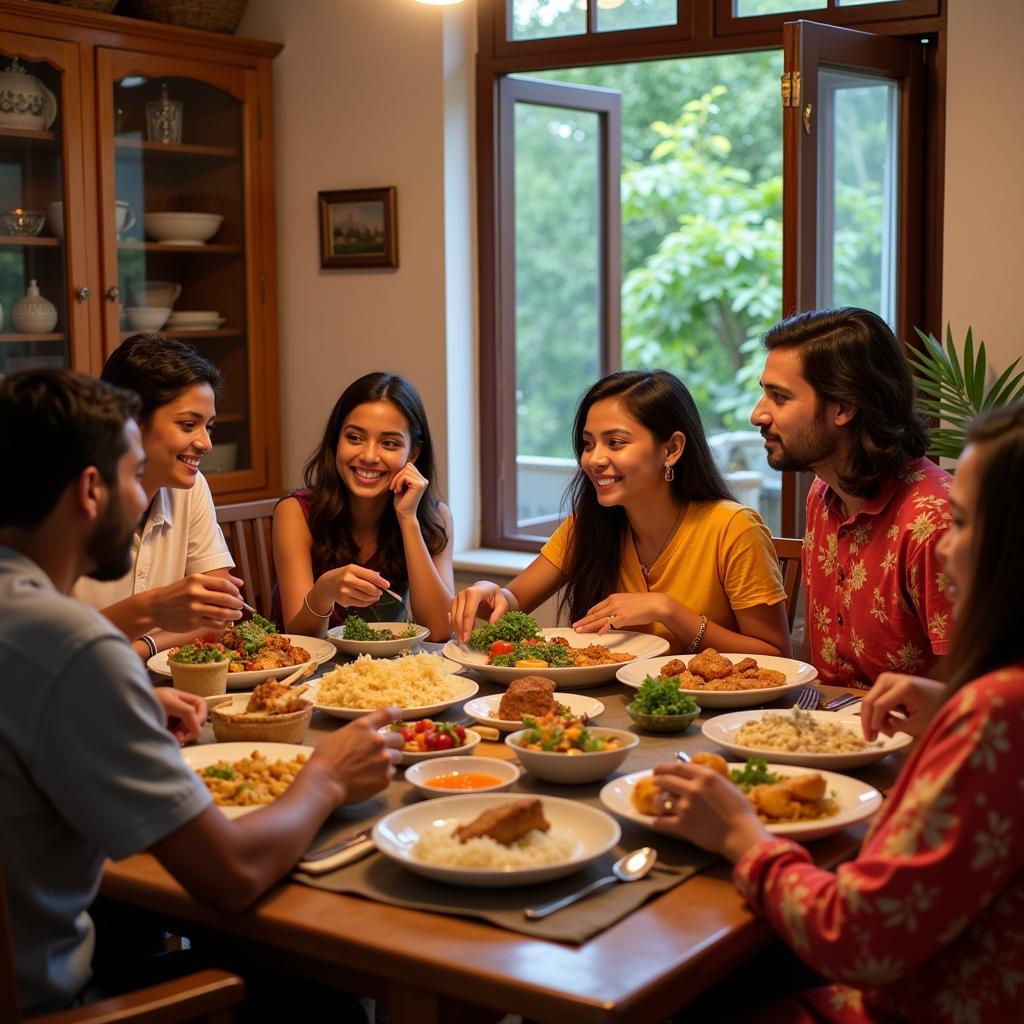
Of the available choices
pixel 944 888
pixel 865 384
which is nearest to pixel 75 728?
pixel 944 888

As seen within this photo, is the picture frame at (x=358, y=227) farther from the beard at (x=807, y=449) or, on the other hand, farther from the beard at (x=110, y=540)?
the beard at (x=110, y=540)

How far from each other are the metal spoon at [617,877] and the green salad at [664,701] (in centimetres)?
43

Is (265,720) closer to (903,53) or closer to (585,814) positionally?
(585,814)

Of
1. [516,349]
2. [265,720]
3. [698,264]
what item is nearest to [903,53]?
[516,349]

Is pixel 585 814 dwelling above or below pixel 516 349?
below

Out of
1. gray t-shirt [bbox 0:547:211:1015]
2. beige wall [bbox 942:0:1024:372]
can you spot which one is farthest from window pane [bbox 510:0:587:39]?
gray t-shirt [bbox 0:547:211:1015]

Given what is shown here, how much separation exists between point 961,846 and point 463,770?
72cm

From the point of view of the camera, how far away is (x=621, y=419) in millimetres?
2807

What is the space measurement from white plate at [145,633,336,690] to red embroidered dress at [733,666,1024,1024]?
44.5 inches

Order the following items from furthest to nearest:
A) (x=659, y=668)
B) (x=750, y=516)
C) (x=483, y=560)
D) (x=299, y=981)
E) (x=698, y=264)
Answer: (x=698, y=264) → (x=483, y=560) → (x=750, y=516) → (x=659, y=668) → (x=299, y=981)

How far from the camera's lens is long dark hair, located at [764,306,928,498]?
8.13ft

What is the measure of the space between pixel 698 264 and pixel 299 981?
645 centimetres

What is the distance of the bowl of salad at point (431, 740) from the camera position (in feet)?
6.24

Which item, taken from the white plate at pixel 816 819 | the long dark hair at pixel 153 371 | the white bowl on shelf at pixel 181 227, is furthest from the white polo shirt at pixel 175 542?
the white bowl on shelf at pixel 181 227
